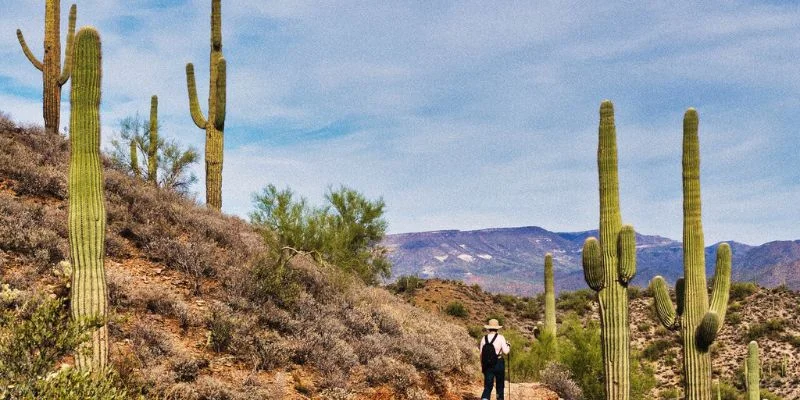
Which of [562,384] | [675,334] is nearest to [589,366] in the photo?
[562,384]

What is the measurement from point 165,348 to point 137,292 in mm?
1771

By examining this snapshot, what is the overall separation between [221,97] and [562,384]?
41.9 feet

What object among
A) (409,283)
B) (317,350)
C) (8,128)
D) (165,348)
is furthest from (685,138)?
(409,283)

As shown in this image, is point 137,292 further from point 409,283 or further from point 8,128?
point 409,283

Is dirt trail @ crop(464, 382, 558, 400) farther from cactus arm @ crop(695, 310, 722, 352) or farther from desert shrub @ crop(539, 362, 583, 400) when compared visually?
cactus arm @ crop(695, 310, 722, 352)

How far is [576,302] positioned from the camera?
39344mm

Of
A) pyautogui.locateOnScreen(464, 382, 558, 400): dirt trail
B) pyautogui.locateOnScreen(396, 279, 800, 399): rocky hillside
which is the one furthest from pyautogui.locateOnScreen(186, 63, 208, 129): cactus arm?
pyautogui.locateOnScreen(396, 279, 800, 399): rocky hillside

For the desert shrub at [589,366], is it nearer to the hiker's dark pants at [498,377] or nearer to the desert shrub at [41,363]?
the hiker's dark pants at [498,377]

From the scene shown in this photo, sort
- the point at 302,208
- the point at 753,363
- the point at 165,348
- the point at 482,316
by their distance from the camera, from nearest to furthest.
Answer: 1. the point at 165,348
2. the point at 302,208
3. the point at 753,363
4. the point at 482,316

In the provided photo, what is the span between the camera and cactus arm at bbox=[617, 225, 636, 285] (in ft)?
37.6

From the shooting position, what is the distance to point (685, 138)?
38.9ft

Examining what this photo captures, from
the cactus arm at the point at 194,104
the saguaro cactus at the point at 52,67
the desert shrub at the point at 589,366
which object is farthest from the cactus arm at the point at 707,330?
the saguaro cactus at the point at 52,67

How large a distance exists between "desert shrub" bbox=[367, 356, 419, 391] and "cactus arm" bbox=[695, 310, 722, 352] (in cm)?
539

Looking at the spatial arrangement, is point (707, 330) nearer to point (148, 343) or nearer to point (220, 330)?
point (220, 330)
